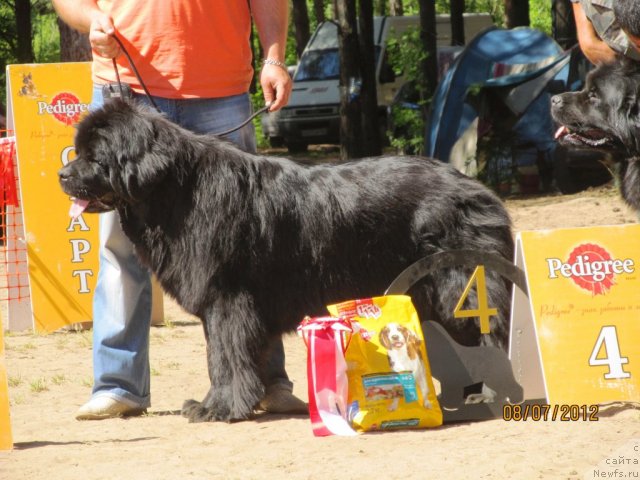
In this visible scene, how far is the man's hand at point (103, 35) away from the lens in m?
4.04

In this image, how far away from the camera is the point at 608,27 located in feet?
14.1

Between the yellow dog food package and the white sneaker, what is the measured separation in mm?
1147

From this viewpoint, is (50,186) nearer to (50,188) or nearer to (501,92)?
(50,188)

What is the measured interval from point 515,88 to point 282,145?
11.5 metres

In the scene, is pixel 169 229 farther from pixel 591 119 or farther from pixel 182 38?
pixel 591 119

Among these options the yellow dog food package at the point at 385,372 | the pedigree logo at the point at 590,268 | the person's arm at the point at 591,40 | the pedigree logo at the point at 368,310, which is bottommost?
the yellow dog food package at the point at 385,372

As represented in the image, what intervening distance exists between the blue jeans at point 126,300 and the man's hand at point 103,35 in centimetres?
26

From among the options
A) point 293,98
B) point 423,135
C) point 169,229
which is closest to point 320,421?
point 169,229

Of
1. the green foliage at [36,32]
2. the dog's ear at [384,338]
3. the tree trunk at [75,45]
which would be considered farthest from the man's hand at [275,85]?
the green foliage at [36,32]

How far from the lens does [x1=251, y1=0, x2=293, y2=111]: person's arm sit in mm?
4332

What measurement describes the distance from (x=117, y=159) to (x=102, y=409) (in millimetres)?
1144

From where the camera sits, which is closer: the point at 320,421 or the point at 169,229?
the point at 320,421

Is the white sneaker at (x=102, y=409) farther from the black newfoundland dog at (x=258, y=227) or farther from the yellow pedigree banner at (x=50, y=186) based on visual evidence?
the yellow pedigree banner at (x=50, y=186)

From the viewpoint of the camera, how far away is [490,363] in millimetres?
4059
